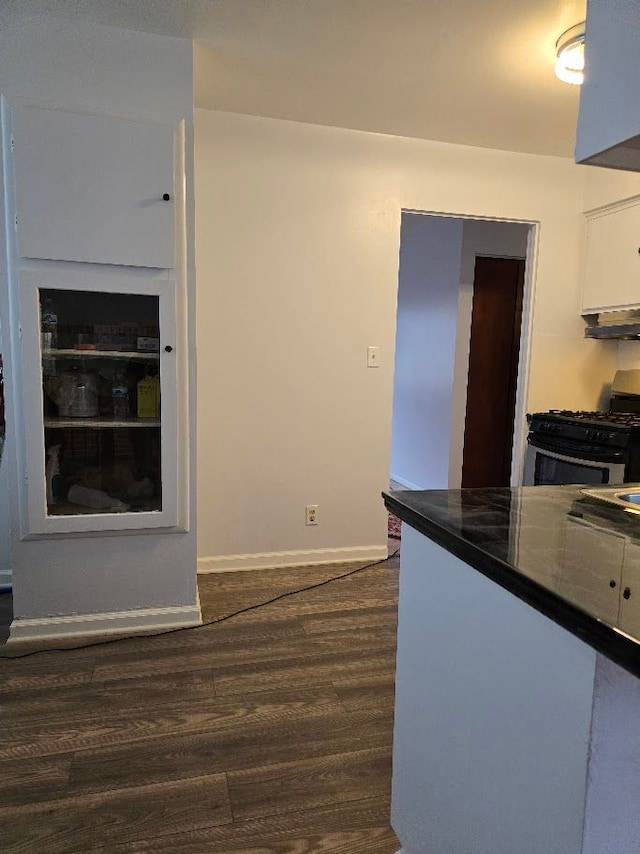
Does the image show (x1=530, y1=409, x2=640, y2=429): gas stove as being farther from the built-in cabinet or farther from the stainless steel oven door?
the built-in cabinet

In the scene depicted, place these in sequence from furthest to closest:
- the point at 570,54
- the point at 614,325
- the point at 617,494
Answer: the point at 614,325 < the point at 570,54 < the point at 617,494

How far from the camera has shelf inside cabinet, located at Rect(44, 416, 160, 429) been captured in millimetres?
2285

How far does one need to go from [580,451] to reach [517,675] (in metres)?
2.37

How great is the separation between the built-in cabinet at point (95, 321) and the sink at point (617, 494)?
1607 mm

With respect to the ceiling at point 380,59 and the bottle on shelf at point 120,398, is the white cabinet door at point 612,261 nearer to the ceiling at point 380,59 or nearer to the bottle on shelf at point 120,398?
the ceiling at point 380,59

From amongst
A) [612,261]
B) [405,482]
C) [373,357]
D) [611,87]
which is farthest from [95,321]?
[405,482]

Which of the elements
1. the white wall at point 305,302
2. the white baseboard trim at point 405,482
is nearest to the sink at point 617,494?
the white wall at point 305,302

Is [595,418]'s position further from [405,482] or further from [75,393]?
[75,393]

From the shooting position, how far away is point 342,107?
2732mm

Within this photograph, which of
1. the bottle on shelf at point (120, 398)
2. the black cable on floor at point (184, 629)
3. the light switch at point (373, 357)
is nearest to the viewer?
the black cable on floor at point (184, 629)

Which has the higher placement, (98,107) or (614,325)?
(98,107)

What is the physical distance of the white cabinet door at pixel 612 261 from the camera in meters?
3.08

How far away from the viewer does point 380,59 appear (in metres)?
2.29

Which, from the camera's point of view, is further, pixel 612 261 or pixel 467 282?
pixel 467 282
